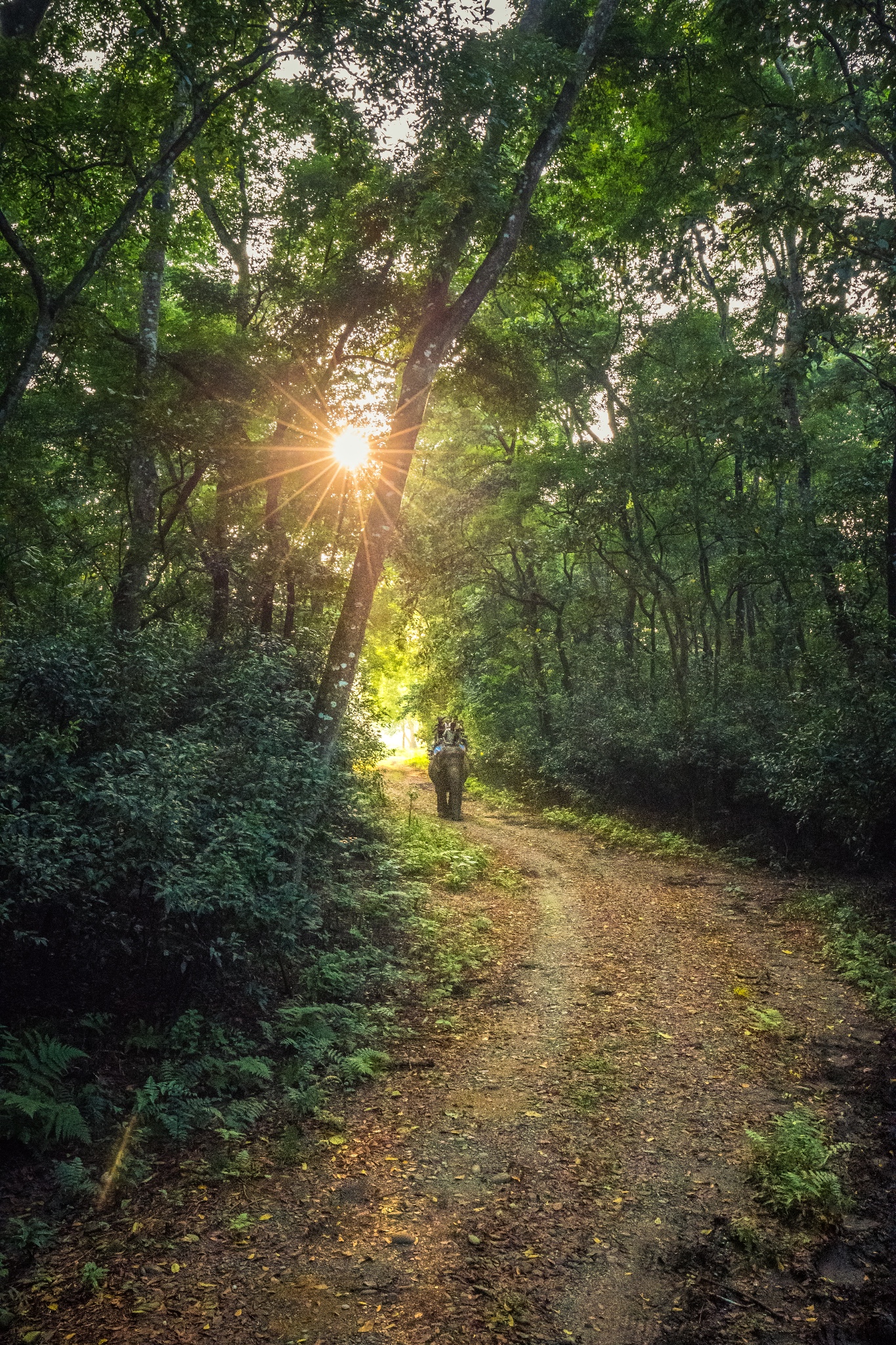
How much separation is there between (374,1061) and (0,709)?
412cm

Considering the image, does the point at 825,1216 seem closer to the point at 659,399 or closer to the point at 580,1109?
the point at 580,1109

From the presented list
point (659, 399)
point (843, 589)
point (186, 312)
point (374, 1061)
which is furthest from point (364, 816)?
point (659, 399)

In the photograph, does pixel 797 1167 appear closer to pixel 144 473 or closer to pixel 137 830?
pixel 137 830

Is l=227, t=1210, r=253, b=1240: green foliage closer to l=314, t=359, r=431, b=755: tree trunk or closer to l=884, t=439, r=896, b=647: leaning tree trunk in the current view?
l=314, t=359, r=431, b=755: tree trunk

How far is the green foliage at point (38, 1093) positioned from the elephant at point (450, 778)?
1250 centimetres

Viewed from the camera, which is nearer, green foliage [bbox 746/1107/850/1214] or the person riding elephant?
green foliage [bbox 746/1107/850/1214]

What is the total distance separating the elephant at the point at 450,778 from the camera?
1678 centimetres

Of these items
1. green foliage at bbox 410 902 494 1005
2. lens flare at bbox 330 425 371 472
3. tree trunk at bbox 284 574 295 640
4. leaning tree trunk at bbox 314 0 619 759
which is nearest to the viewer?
green foliage at bbox 410 902 494 1005

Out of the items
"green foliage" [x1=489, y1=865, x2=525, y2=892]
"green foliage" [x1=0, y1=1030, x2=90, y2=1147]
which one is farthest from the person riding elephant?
"green foliage" [x1=0, y1=1030, x2=90, y2=1147]

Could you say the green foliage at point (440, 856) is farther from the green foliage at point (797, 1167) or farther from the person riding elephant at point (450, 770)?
the green foliage at point (797, 1167)

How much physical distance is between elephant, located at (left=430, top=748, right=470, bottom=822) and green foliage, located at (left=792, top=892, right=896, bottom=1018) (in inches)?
330

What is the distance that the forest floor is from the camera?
3076 millimetres

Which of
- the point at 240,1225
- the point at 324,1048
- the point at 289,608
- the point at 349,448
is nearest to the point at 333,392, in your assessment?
the point at 349,448

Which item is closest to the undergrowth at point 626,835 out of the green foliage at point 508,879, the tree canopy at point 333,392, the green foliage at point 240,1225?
the tree canopy at point 333,392
